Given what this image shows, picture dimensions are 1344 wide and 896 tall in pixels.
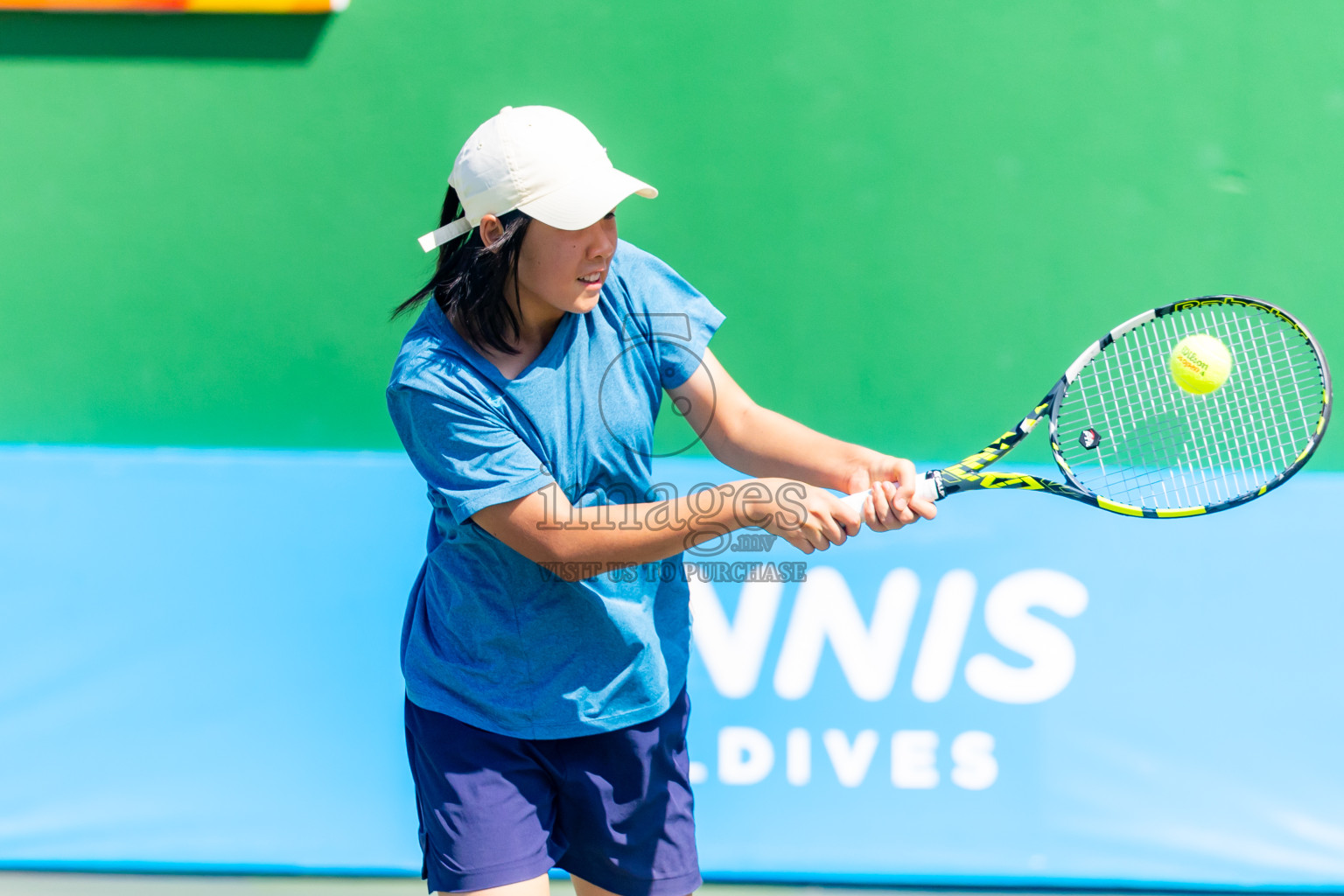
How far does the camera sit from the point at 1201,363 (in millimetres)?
2004

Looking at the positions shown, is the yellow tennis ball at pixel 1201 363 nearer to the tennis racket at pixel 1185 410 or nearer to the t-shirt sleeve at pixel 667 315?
the tennis racket at pixel 1185 410

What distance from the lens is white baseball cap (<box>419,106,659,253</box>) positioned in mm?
1581

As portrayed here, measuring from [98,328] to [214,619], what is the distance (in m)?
0.85

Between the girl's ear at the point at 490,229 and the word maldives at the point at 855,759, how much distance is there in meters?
1.44

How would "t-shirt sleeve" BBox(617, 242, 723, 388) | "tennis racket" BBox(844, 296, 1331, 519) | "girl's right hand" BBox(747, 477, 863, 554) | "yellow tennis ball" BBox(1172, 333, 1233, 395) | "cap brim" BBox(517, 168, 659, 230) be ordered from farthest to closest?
"tennis racket" BBox(844, 296, 1331, 519), "yellow tennis ball" BBox(1172, 333, 1233, 395), "t-shirt sleeve" BBox(617, 242, 723, 388), "girl's right hand" BBox(747, 477, 863, 554), "cap brim" BBox(517, 168, 659, 230)

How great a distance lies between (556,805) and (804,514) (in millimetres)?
668

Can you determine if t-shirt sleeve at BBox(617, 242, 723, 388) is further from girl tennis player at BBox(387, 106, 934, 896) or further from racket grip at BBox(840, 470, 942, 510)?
racket grip at BBox(840, 470, 942, 510)

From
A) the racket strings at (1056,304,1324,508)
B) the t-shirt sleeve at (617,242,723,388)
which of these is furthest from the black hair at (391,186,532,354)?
the racket strings at (1056,304,1324,508)

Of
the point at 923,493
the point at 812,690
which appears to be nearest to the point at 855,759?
the point at 812,690

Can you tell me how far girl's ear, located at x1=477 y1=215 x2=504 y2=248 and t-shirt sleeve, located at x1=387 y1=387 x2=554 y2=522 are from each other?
248 millimetres

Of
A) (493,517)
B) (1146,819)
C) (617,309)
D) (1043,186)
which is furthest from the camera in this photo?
(1043,186)

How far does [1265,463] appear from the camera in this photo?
2.64 metres

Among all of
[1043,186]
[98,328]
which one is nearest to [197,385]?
[98,328]

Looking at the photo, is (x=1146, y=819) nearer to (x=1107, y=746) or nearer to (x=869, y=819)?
(x=1107, y=746)
